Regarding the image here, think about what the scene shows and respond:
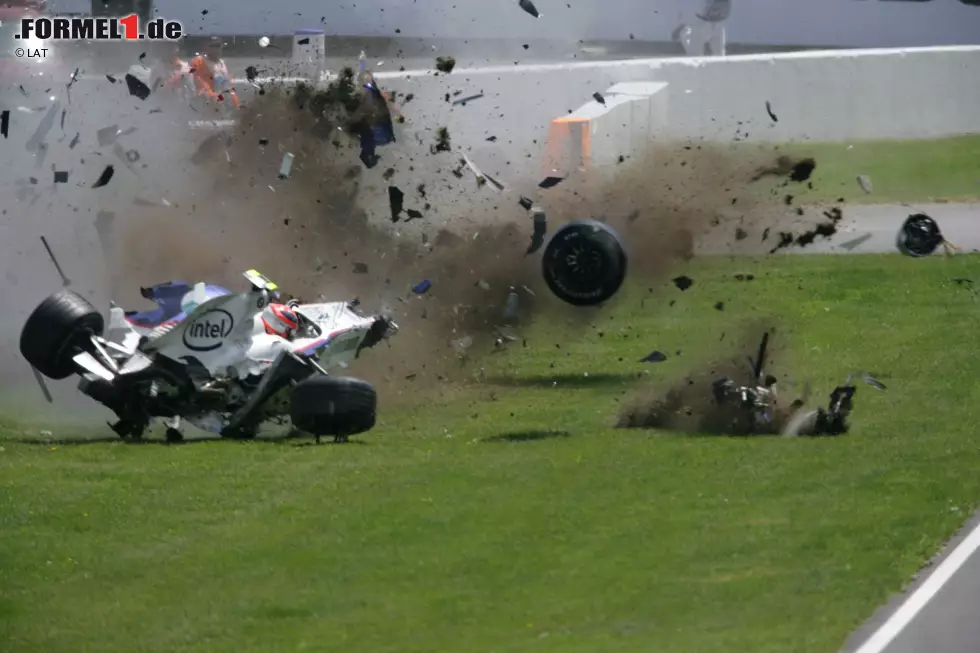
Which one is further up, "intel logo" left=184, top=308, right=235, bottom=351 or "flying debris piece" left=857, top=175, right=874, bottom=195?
"intel logo" left=184, top=308, right=235, bottom=351

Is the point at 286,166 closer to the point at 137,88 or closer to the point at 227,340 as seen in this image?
the point at 137,88

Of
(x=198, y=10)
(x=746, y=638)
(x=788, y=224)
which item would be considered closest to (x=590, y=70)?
(x=788, y=224)

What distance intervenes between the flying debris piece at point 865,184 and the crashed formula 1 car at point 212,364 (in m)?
14.3

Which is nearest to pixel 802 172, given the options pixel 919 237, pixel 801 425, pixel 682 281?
pixel 919 237

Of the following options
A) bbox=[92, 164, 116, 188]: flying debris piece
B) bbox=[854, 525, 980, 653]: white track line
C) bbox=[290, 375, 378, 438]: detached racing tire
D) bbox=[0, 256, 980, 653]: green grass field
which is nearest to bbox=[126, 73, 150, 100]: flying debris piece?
bbox=[92, 164, 116, 188]: flying debris piece

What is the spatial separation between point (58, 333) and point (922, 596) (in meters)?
9.04

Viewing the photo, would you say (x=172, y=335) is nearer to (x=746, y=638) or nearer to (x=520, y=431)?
(x=520, y=431)

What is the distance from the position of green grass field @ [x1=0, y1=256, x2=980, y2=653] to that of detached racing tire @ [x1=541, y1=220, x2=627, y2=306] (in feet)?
3.99

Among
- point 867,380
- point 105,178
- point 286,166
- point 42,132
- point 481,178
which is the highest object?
point 481,178

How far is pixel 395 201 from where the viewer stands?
72.8ft

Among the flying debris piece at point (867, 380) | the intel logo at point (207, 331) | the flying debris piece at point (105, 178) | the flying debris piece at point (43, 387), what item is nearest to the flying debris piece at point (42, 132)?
the flying debris piece at point (105, 178)

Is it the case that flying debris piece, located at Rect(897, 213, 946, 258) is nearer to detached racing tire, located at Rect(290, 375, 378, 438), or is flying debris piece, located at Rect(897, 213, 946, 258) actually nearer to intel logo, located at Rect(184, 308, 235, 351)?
detached racing tire, located at Rect(290, 375, 378, 438)

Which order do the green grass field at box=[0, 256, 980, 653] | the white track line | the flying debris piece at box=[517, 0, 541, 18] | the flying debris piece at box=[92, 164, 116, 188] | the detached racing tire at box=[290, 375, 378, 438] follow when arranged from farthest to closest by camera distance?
the flying debris piece at box=[517, 0, 541, 18], the flying debris piece at box=[92, 164, 116, 188], the detached racing tire at box=[290, 375, 378, 438], the green grass field at box=[0, 256, 980, 653], the white track line

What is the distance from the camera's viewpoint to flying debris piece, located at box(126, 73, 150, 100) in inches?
957
